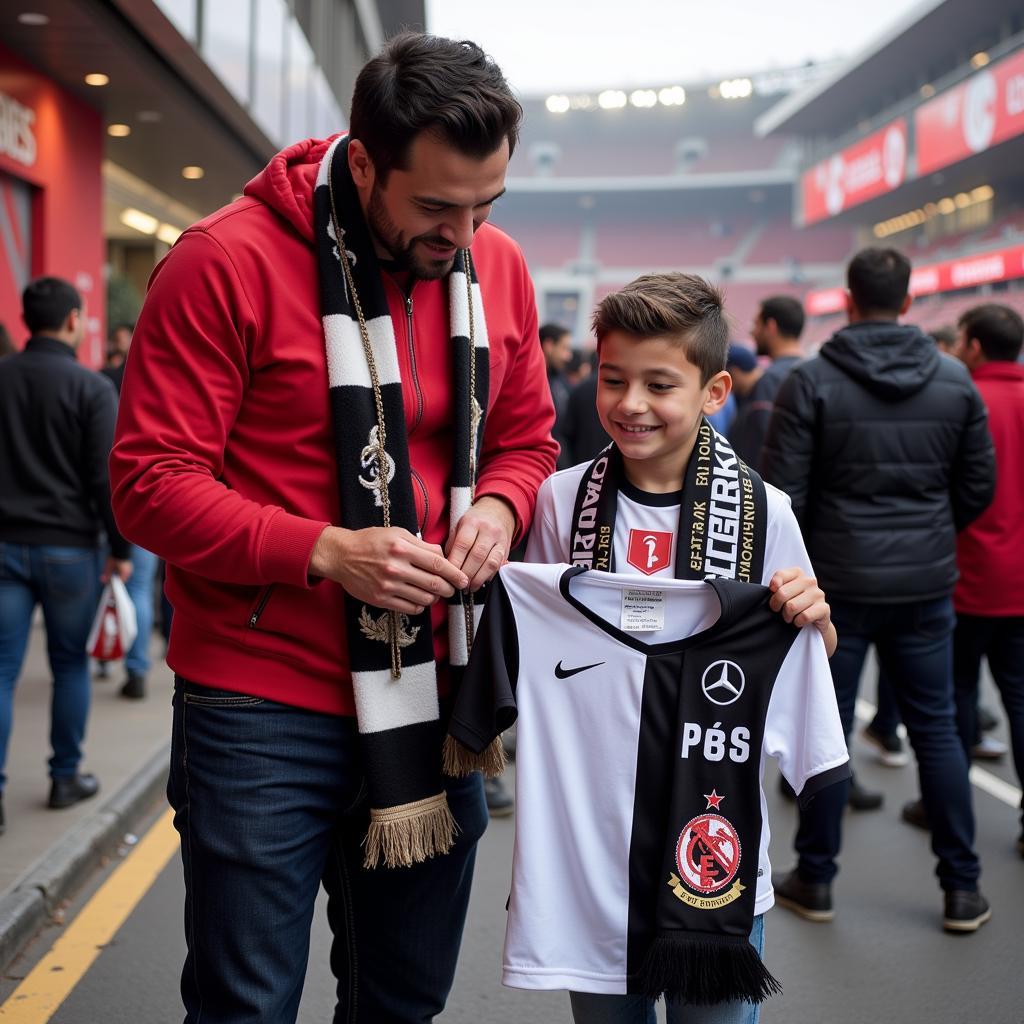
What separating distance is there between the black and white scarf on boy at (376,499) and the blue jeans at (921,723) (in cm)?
245

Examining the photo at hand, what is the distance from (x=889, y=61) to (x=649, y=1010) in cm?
4374

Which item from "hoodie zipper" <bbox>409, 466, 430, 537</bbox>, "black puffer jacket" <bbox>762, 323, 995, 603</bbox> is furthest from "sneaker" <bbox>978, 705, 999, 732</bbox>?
"hoodie zipper" <bbox>409, 466, 430, 537</bbox>

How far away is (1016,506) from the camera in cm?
515

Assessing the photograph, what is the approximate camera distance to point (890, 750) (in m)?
6.37

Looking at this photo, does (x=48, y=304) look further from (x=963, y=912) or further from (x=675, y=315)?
(x=963, y=912)

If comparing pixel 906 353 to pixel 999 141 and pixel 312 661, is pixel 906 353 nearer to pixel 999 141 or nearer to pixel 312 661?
pixel 312 661

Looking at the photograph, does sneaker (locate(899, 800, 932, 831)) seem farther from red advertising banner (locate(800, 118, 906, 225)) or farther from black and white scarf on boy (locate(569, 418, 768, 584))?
red advertising banner (locate(800, 118, 906, 225))

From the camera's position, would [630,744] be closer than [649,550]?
Yes

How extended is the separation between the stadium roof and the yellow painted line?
1430 inches

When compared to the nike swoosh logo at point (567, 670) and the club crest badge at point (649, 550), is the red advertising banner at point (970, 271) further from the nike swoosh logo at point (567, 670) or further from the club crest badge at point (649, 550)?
the nike swoosh logo at point (567, 670)

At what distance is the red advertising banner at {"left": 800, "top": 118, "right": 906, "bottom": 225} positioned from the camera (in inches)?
1594

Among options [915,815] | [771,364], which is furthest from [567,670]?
[771,364]

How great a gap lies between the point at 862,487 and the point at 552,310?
64943 millimetres

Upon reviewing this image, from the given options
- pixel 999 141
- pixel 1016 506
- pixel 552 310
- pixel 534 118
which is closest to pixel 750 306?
pixel 552 310
